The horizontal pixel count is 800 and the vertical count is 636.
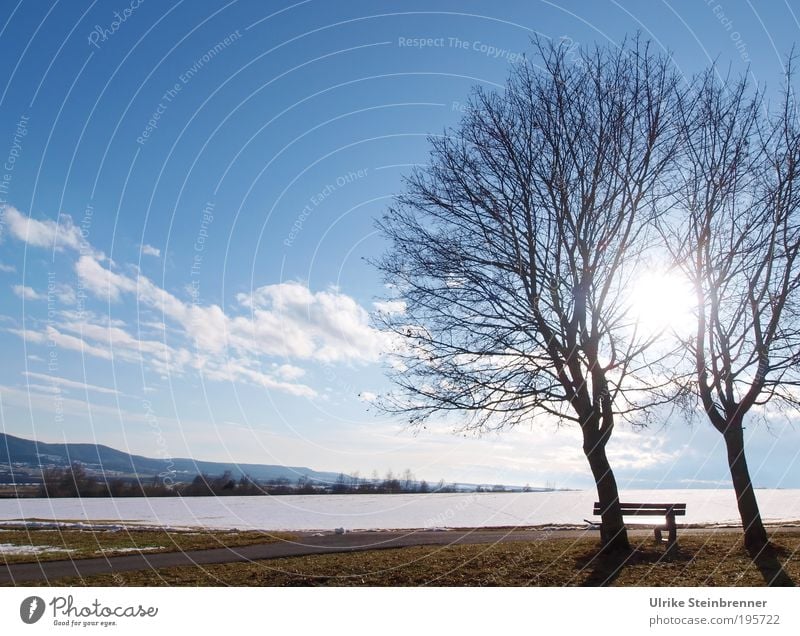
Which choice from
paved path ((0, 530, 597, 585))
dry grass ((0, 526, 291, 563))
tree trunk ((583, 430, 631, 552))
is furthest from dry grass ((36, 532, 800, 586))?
dry grass ((0, 526, 291, 563))

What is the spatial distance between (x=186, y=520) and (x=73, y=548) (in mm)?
11862

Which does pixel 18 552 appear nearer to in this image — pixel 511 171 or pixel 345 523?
pixel 345 523

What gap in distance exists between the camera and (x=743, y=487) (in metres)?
14.3

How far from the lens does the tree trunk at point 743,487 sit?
13688 mm

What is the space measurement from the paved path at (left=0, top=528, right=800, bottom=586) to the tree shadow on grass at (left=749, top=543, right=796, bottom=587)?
Result: 4.55 metres

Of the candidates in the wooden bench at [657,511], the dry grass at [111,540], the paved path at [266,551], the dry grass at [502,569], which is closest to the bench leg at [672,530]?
the wooden bench at [657,511]

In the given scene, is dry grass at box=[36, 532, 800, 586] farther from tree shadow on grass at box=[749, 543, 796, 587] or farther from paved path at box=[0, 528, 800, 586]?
paved path at box=[0, 528, 800, 586]

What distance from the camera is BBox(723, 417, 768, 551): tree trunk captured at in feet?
44.9

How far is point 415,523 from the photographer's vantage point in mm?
22672

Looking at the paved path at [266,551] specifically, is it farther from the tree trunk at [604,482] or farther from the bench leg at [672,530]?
the bench leg at [672,530]

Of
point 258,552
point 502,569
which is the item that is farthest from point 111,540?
point 502,569

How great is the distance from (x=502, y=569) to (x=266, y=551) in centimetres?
595
